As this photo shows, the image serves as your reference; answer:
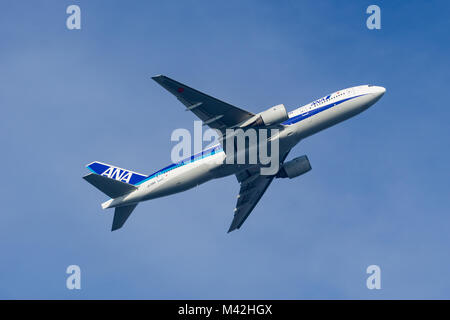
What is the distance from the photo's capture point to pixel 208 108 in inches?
2297

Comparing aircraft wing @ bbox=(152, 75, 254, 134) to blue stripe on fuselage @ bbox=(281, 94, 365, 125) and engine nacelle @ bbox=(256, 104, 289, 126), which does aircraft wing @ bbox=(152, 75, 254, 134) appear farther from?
blue stripe on fuselage @ bbox=(281, 94, 365, 125)

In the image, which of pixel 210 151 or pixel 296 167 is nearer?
pixel 210 151

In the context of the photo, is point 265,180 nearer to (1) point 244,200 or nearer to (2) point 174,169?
(1) point 244,200

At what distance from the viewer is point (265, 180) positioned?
226 feet

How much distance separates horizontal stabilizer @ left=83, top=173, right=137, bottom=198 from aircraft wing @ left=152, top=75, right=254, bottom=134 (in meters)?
10.2

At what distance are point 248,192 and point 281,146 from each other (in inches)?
451

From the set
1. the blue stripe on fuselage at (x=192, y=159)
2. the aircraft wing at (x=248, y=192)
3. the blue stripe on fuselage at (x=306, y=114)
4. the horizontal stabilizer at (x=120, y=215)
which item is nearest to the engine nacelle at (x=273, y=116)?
the blue stripe on fuselage at (x=306, y=114)

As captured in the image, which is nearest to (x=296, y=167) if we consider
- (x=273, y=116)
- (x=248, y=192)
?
→ (x=248, y=192)

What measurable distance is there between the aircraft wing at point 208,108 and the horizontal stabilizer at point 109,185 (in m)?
10.2

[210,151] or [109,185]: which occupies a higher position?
[210,151]

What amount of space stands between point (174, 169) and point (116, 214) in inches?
325

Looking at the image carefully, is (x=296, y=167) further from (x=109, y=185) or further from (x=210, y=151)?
(x=109, y=185)

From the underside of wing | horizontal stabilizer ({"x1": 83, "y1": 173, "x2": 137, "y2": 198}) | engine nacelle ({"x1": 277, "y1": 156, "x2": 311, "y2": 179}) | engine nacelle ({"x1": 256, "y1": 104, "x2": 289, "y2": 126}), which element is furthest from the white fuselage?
the underside of wing

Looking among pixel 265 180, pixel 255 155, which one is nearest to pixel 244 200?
pixel 265 180
